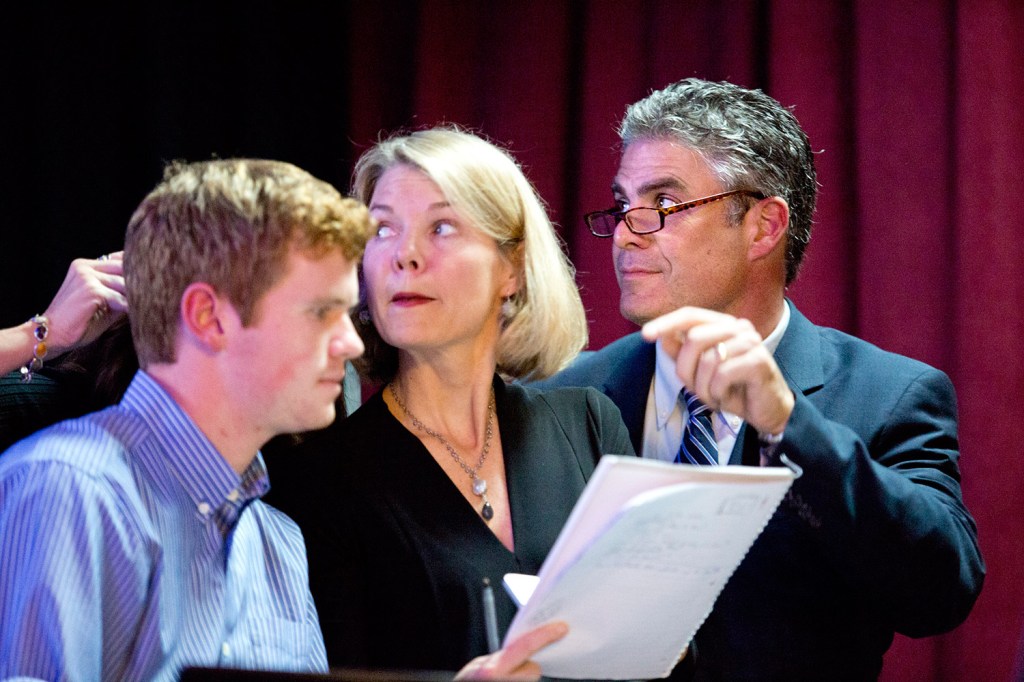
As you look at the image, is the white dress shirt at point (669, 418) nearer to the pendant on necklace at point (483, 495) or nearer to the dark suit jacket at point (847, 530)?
the dark suit jacket at point (847, 530)

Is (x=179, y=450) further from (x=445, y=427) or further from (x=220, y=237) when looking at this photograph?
(x=445, y=427)

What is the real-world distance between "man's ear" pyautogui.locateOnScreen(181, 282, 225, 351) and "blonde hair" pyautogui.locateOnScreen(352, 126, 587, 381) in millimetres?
517

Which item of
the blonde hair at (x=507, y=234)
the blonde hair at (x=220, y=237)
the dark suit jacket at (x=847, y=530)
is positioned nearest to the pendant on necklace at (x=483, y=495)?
the blonde hair at (x=507, y=234)

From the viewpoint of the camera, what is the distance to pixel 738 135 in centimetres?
231

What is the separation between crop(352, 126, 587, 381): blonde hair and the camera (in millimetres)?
1803

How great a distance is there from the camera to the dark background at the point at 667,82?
2541 mm

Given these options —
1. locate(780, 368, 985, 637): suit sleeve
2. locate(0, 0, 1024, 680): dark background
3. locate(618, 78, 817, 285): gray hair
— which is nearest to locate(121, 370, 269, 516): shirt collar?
locate(780, 368, 985, 637): suit sleeve

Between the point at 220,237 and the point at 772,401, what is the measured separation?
2.63ft

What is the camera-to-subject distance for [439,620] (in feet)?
5.38

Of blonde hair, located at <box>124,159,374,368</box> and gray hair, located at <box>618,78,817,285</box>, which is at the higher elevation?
gray hair, located at <box>618,78,817,285</box>

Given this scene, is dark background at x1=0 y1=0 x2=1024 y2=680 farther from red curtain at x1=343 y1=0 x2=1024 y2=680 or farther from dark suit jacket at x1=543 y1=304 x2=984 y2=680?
dark suit jacket at x1=543 y1=304 x2=984 y2=680

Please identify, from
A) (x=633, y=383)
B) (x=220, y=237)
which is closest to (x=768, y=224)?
(x=633, y=383)

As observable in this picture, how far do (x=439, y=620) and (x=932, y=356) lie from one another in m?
1.54

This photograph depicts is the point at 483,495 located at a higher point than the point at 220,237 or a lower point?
lower
